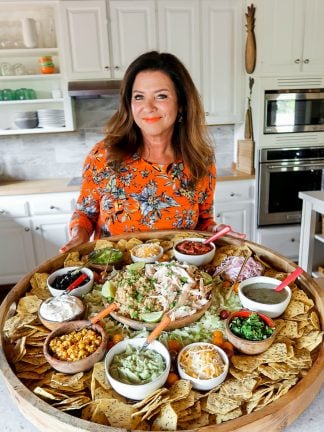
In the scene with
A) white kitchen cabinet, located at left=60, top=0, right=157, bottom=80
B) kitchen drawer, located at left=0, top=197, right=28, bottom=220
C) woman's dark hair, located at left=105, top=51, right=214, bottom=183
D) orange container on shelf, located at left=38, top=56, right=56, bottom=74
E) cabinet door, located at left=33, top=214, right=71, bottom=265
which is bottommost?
cabinet door, located at left=33, top=214, right=71, bottom=265

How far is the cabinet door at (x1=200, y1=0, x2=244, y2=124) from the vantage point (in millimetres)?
3465

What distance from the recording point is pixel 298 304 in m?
1.15

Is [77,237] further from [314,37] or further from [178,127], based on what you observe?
[314,37]

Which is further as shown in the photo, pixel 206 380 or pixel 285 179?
pixel 285 179

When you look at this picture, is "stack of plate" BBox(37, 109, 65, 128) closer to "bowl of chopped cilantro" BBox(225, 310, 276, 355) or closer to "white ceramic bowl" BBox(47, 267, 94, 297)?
"white ceramic bowl" BBox(47, 267, 94, 297)

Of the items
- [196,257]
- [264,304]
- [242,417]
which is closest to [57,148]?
[196,257]

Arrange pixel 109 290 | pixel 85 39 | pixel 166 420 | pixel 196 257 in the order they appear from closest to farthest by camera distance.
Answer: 1. pixel 166 420
2. pixel 109 290
3. pixel 196 257
4. pixel 85 39

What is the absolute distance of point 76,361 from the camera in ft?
3.01

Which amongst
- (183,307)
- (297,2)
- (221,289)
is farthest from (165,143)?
(297,2)

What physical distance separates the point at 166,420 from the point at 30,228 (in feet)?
9.94

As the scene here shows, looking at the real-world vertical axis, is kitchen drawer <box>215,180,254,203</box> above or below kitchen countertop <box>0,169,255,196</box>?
below


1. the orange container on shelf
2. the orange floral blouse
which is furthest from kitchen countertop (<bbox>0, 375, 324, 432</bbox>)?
the orange container on shelf

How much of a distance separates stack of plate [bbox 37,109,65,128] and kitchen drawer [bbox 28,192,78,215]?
732mm

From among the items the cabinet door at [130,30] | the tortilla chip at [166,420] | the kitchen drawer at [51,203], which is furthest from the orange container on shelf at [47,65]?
the tortilla chip at [166,420]
